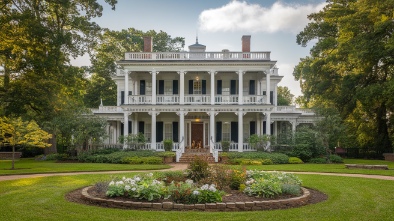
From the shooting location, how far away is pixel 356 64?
3247 cm

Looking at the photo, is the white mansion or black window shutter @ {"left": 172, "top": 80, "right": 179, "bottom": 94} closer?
the white mansion

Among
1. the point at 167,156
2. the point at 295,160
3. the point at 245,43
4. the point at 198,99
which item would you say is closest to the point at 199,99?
the point at 198,99

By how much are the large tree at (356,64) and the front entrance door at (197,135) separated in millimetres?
12693

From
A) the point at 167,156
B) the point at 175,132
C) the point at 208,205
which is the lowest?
the point at 167,156

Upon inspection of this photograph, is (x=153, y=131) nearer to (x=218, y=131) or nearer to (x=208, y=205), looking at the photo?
(x=218, y=131)

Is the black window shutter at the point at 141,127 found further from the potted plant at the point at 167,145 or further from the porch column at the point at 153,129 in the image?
the potted plant at the point at 167,145

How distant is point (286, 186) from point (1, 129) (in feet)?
62.8

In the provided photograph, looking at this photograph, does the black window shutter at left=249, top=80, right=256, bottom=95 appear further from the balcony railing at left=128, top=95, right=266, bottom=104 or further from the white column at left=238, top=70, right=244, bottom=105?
the white column at left=238, top=70, right=244, bottom=105

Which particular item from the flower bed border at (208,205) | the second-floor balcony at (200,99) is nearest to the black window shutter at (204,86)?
the second-floor balcony at (200,99)

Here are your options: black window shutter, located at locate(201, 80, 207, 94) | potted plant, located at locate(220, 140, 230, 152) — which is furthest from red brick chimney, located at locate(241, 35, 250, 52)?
potted plant, located at locate(220, 140, 230, 152)

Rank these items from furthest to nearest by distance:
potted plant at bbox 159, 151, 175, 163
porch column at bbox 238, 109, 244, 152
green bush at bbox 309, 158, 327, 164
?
porch column at bbox 238, 109, 244, 152 → green bush at bbox 309, 158, 327, 164 → potted plant at bbox 159, 151, 175, 163

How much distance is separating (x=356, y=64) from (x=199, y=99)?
15149 mm

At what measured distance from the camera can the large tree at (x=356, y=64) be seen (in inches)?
1096

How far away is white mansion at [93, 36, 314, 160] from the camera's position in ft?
103
